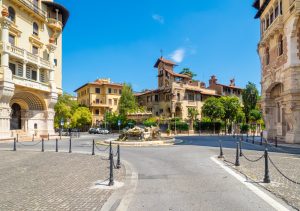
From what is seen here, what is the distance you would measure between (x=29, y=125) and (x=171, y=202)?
33.7 m

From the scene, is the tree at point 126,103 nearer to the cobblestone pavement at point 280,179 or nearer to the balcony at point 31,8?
the balcony at point 31,8

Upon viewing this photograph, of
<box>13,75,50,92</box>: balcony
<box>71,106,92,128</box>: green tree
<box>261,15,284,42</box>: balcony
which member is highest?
<box>261,15,284,42</box>: balcony

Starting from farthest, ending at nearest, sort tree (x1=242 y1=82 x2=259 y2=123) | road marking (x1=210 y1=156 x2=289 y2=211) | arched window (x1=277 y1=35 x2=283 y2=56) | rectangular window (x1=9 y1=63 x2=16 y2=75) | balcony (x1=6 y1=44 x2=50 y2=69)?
tree (x1=242 y1=82 x2=259 y2=123), rectangular window (x1=9 y1=63 x2=16 y2=75), balcony (x1=6 y1=44 x2=50 y2=69), arched window (x1=277 y1=35 x2=283 y2=56), road marking (x1=210 y1=156 x2=289 y2=211)

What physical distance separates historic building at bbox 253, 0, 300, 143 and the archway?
32904 millimetres

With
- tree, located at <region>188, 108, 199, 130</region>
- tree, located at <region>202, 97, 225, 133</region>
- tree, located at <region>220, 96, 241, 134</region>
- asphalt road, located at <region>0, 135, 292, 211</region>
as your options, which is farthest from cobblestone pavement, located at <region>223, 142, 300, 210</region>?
tree, located at <region>220, 96, 241, 134</region>

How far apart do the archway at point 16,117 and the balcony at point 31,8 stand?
43.7 feet

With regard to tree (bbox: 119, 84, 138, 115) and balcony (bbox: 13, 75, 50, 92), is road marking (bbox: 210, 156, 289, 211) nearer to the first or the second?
balcony (bbox: 13, 75, 50, 92)

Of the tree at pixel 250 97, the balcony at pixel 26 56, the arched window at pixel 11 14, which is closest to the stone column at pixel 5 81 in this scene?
the balcony at pixel 26 56

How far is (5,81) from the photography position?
2772cm

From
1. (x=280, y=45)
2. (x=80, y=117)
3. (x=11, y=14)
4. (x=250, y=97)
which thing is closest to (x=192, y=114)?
(x=250, y=97)

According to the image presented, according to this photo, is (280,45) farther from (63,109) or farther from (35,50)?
(63,109)

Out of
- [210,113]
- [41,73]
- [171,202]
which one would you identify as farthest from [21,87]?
[210,113]

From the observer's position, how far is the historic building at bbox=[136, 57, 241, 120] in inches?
2286

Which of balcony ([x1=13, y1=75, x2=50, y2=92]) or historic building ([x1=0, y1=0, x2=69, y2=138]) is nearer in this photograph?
historic building ([x1=0, y1=0, x2=69, y2=138])
